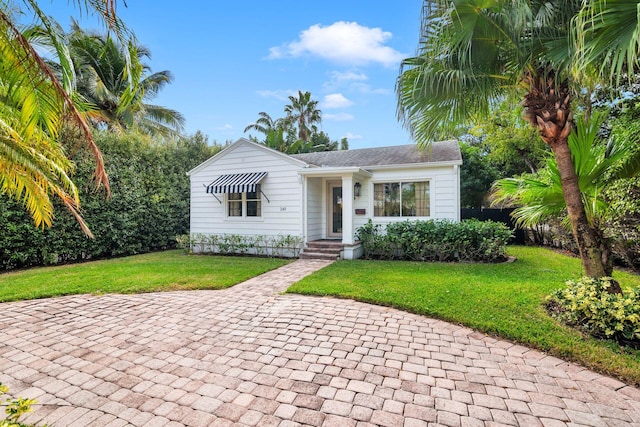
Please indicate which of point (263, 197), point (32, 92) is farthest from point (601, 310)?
point (263, 197)

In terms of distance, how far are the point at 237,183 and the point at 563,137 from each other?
10163 mm

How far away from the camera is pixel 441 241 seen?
1010 cm

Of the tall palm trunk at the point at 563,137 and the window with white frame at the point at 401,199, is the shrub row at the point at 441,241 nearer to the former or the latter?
the window with white frame at the point at 401,199

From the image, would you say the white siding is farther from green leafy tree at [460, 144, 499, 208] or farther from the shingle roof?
green leafy tree at [460, 144, 499, 208]

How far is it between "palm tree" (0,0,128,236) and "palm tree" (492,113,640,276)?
20.0ft

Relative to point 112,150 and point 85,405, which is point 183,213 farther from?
point 85,405

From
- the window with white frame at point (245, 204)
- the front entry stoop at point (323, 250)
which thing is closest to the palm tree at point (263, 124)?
the window with white frame at point (245, 204)

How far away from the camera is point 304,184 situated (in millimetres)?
11664

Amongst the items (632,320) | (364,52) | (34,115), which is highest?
(364,52)

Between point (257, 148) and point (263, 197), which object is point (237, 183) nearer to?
point (263, 197)

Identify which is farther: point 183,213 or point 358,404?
point 183,213

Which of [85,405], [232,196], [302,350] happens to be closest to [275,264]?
[232,196]

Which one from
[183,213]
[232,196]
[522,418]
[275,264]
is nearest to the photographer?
[522,418]

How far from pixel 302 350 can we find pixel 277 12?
34.4 feet
